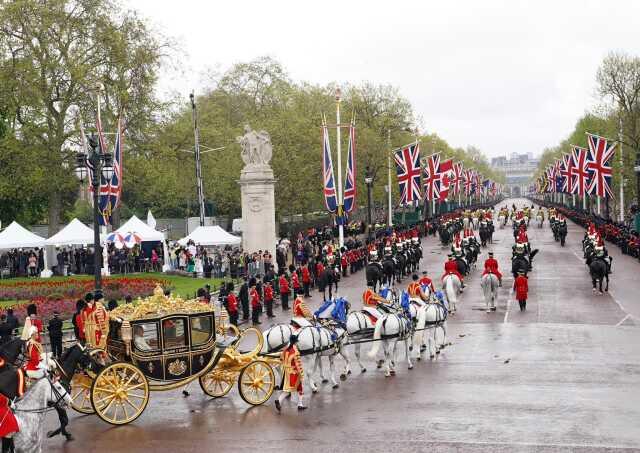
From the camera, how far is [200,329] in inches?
584

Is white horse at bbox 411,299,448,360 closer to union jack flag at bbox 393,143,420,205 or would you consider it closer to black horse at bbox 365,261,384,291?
black horse at bbox 365,261,384,291

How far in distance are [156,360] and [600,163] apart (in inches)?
1585

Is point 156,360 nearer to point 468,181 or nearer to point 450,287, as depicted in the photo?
point 450,287

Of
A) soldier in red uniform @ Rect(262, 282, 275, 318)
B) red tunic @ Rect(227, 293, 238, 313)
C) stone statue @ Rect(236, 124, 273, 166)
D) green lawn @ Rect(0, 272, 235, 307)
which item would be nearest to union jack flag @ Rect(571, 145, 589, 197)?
stone statue @ Rect(236, 124, 273, 166)

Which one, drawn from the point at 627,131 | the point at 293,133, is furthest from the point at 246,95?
the point at 627,131

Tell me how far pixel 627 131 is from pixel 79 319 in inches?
2312

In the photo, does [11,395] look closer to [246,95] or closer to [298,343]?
[298,343]

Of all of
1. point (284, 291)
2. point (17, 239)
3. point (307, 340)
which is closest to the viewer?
point (307, 340)

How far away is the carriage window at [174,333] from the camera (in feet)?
47.5

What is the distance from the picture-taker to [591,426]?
512 inches

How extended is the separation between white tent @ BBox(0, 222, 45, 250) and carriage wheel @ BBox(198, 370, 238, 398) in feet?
76.6

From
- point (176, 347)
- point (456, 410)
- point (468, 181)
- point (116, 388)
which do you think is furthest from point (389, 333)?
point (468, 181)

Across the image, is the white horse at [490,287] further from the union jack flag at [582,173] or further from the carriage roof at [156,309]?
the union jack flag at [582,173]

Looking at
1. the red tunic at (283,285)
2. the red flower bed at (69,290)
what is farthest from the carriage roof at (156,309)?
the red tunic at (283,285)
